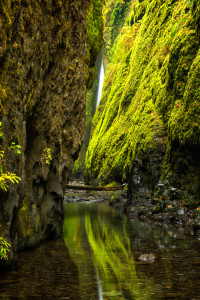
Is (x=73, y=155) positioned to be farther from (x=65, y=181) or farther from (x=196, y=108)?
(x=196, y=108)

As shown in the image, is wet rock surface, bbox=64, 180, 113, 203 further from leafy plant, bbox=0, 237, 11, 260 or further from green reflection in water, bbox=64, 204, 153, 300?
leafy plant, bbox=0, 237, 11, 260

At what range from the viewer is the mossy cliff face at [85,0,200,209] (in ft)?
43.0

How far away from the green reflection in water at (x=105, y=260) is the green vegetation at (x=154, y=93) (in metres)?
4.80

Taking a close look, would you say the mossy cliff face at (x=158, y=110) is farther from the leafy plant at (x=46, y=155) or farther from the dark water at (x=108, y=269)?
the leafy plant at (x=46, y=155)

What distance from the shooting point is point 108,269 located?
6.27 meters

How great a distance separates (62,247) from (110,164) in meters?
20.6

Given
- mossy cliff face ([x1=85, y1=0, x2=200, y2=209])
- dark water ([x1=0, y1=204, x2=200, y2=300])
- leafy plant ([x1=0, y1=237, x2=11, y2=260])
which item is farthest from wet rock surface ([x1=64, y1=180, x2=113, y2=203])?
leafy plant ([x1=0, y1=237, x2=11, y2=260])

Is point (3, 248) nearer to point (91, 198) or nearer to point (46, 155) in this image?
point (46, 155)

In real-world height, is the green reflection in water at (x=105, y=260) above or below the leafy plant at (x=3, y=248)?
below

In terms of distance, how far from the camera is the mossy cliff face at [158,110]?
13102 millimetres

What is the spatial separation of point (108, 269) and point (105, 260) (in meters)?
0.81

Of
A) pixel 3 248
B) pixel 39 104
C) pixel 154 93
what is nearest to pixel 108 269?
pixel 3 248

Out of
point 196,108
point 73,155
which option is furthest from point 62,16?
point 196,108

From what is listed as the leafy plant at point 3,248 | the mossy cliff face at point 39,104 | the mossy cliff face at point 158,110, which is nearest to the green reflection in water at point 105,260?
the mossy cliff face at point 39,104
